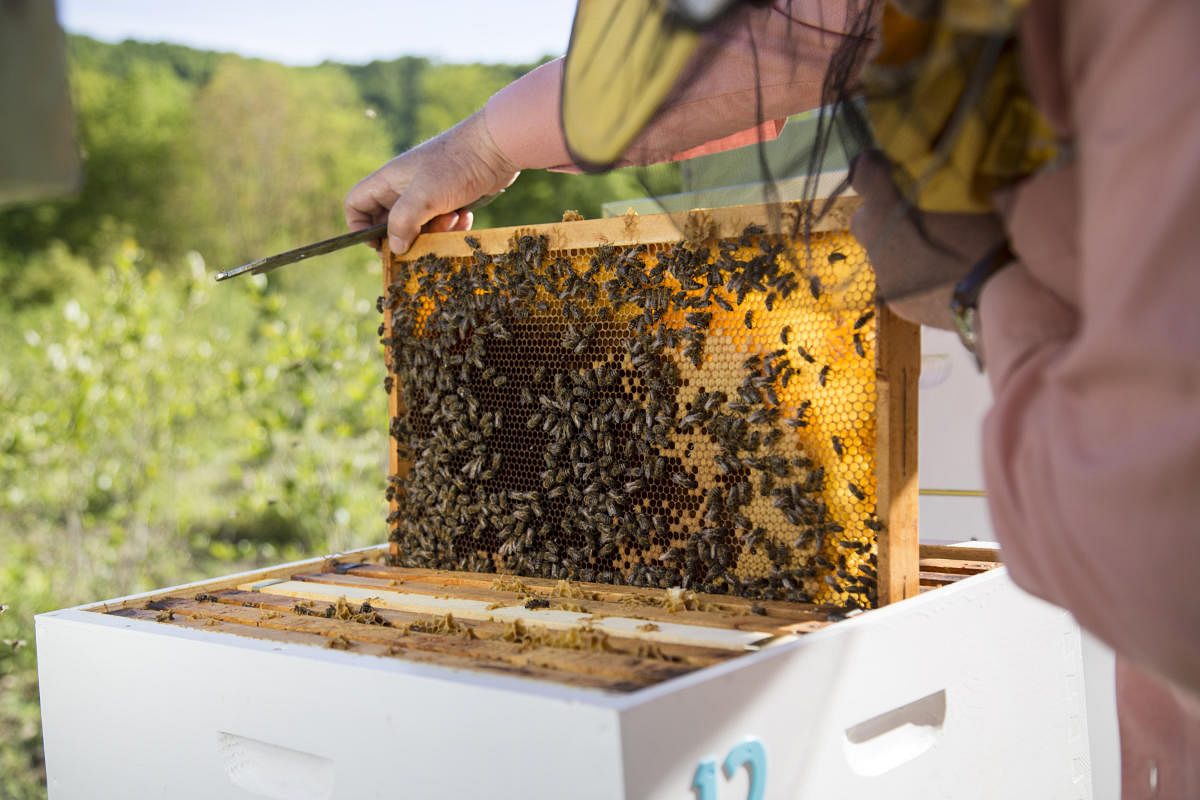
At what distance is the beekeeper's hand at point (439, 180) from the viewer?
2699 mm

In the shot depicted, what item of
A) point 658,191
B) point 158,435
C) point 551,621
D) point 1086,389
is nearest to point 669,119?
point 658,191

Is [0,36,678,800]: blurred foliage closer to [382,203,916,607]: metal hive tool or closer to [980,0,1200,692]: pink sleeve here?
[382,203,916,607]: metal hive tool

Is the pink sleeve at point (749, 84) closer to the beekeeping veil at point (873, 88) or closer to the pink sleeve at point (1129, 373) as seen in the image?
the beekeeping veil at point (873, 88)

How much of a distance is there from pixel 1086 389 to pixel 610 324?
156 centimetres

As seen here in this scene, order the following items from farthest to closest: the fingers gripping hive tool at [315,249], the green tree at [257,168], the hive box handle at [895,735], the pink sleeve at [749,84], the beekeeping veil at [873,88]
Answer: the green tree at [257,168] < the fingers gripping hive tool at [315,249] < the hive box handle at [895,735] < the pink sleeve at [749,84] < the beekeeping veil at [873,88]

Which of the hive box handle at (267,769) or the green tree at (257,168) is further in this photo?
the green tree at (257,168)

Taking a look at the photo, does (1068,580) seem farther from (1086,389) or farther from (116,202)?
(116,202)

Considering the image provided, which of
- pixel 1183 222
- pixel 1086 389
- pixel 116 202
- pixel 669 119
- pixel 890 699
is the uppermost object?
pixel 116 202

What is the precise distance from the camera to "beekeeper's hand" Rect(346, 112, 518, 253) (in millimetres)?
2699

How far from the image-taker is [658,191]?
62.2 inches

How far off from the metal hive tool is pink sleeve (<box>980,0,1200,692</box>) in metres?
0.77

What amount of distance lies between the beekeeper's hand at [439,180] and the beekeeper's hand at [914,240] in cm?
159

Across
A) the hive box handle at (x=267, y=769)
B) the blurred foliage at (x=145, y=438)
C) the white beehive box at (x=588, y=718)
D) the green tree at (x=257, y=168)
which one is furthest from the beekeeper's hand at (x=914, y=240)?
the green tree at (x=257, y=168)

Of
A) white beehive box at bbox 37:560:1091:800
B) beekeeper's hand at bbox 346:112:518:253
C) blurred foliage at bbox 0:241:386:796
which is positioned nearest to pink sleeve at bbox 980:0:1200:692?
white beehive box at bbox 37:560:1091:800
